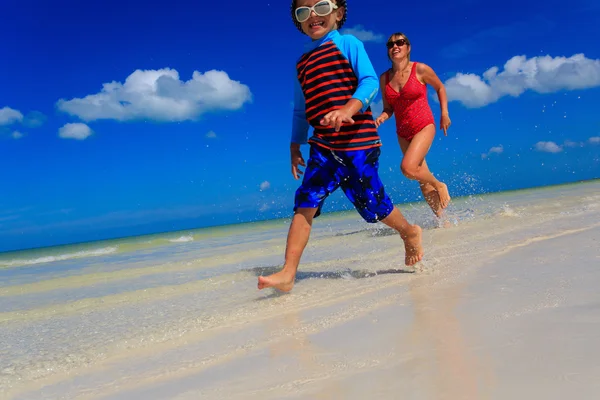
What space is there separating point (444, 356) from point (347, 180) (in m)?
1.70

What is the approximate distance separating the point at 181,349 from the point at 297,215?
1205 millimetres

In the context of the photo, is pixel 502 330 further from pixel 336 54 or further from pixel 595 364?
pixel 336 54

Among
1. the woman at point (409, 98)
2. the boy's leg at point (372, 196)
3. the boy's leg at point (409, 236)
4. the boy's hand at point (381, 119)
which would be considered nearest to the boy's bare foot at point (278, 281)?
the boy's leg at point (372, 196)

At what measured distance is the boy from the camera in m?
2.82

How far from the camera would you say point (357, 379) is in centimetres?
121

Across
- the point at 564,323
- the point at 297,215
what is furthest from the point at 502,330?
the point at 297,215

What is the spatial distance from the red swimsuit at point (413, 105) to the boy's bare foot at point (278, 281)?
2.90 meters

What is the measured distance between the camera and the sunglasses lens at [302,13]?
9.73 feet

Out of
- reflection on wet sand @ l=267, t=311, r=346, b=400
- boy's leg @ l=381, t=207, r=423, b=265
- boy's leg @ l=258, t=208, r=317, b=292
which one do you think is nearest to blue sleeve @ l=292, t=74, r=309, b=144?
boy's leg @ l=258, t=208, r=317, b=292

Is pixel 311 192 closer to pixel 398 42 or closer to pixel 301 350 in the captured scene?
pixel 301 350

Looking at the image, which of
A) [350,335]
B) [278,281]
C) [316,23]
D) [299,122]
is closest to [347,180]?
[299,122]

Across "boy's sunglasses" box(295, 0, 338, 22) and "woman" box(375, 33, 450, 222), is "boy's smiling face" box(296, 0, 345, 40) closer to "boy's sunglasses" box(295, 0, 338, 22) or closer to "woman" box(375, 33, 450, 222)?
"boy's sunglasses" box(295, 0, 338, 22)

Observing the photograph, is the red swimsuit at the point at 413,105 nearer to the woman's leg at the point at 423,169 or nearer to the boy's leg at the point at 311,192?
the woman's leg at the point at 423,169

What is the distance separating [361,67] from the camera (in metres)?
2.83
